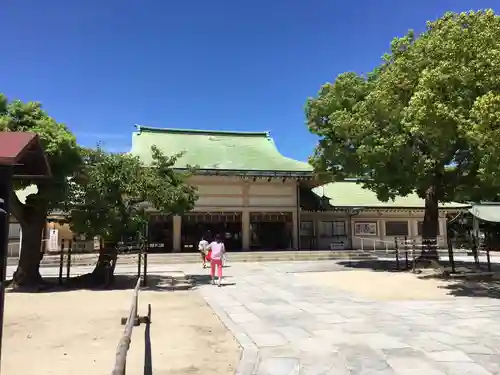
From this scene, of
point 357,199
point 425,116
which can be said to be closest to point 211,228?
point 357,199

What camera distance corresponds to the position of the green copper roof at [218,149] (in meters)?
27.8

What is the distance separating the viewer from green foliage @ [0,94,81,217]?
12.6 meters

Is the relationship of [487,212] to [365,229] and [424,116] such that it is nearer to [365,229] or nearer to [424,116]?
[424,116]

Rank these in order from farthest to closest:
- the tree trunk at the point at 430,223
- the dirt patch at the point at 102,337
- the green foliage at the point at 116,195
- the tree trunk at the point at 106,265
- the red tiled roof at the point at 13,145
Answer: the tree trunk at the point at 430,223 → the tree trunk at the point at 106,265 → the green foliage at the point at 116,195 → the dirt patch at the point at 102,337 → the red tiled roof at the point at 13,145

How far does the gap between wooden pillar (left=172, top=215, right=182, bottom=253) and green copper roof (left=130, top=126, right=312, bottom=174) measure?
3.38 metres

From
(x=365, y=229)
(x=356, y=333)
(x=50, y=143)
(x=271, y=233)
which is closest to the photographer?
(x=356, y=333)

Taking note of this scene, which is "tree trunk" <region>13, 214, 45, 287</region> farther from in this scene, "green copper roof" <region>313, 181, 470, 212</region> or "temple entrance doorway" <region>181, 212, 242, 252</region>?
"green copper roof" <region>313, 181, 470, 212</region>

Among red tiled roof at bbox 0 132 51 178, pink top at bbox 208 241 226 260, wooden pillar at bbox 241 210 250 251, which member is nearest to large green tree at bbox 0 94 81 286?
pink top at bbox 208 241 226 260

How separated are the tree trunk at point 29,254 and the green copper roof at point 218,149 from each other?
498 inches

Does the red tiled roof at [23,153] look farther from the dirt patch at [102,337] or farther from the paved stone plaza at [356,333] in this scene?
the paved stone plaza at [356,333]

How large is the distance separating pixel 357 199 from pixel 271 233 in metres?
6.61

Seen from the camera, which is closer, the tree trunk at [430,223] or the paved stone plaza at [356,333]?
the paved stone plaza at [356,333]

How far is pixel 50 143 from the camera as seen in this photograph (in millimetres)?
12461

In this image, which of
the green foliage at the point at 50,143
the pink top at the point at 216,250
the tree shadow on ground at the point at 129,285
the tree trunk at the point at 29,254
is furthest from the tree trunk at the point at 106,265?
the pink top at the point at 216,250
